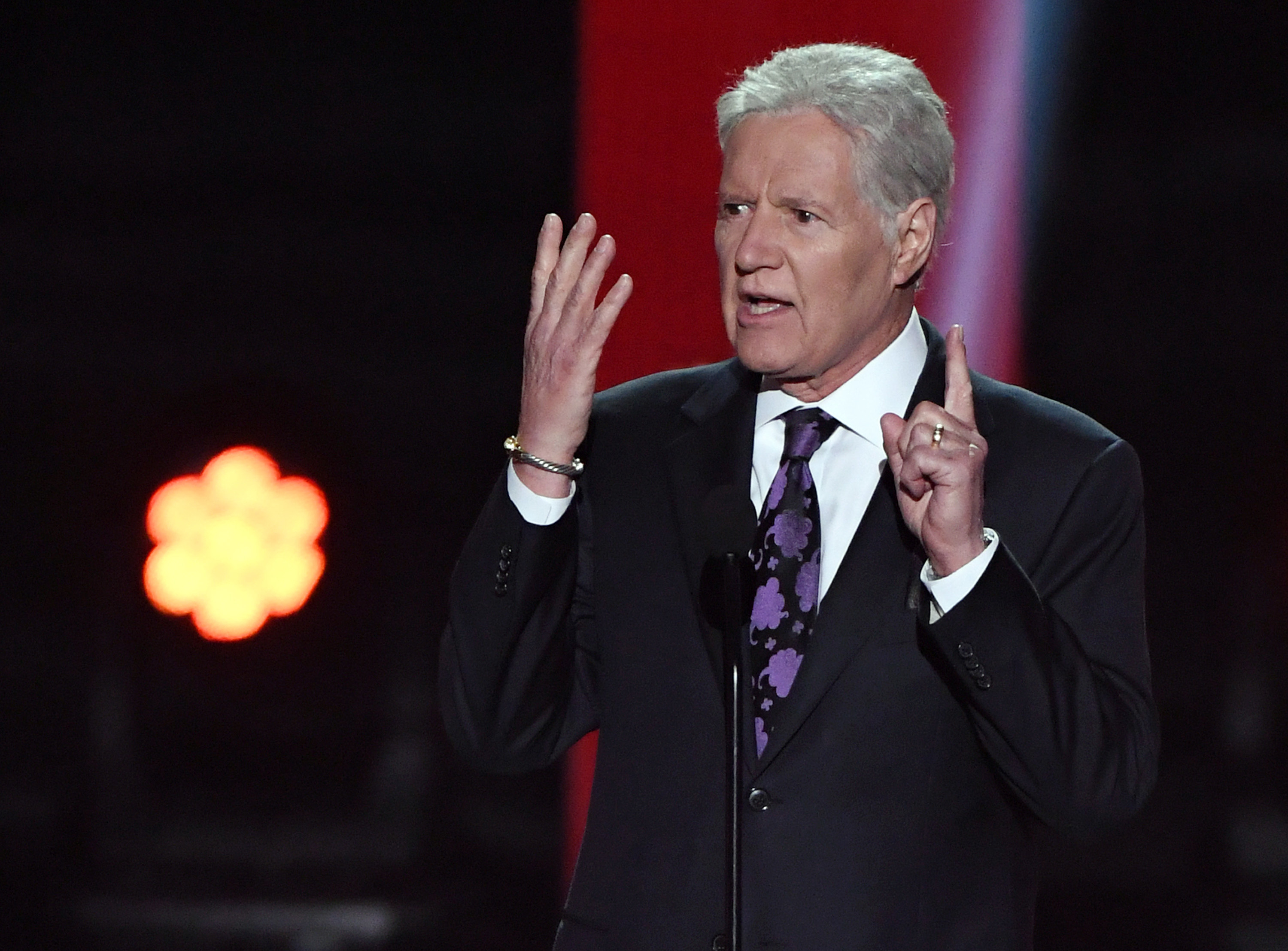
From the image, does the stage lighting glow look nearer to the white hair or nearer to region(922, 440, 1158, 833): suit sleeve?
the white hair

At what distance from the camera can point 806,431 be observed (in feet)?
5.66

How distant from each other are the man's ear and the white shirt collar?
68 millimetres

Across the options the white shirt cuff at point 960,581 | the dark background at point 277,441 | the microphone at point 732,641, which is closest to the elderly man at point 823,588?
the white shirt cuff at point 960,581

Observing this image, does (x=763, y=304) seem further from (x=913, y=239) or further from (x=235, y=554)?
(x=235, y=554)

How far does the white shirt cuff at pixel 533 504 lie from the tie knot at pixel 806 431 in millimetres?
265

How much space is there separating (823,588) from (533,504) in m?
0.32

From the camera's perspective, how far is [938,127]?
5.83 ft

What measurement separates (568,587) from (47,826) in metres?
2.38

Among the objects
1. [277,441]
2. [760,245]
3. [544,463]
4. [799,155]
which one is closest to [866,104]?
[799,155]

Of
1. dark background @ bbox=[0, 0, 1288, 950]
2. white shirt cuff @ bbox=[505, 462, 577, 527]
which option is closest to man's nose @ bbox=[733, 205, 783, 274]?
white shirt cuff @ bbox=[505, 462, 577, 527]

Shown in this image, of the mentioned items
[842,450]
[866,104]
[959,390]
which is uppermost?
[866,104]

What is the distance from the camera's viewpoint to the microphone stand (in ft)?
4.33

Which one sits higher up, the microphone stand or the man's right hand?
the man's right hand

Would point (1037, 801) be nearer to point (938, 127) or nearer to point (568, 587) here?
point (568, 587)
